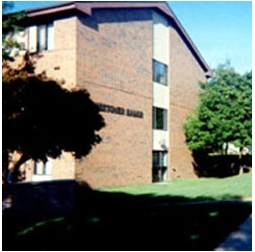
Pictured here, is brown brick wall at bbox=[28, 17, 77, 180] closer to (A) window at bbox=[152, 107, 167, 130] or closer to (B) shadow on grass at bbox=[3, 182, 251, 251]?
(B) shadow on grass at bbox=[3, 182, 251, 251]

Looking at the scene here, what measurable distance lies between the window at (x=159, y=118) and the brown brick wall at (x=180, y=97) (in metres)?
0.70

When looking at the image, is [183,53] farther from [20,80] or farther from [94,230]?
[94,230]

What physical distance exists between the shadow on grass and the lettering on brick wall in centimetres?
544

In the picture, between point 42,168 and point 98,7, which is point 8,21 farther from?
point 42,168

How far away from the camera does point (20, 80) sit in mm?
9102

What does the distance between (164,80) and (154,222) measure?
13742 millimetres

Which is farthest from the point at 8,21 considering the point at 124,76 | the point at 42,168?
the point at 124,76

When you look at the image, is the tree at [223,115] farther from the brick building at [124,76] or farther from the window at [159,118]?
the window at [159,118]

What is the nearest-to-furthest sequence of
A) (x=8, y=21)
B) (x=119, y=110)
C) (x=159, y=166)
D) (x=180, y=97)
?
1. (x=8, y=21)
2. (x=119, y=110)
3. (x=159, y=166)
4. (x=180, y=97)

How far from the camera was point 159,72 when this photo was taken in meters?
20.7

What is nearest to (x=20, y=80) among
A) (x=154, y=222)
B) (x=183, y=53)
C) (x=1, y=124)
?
(x=1, y=124)

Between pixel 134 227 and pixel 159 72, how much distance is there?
13.8 meters

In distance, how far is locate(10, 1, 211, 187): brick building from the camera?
1489cm

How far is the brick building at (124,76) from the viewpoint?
14891 mm
